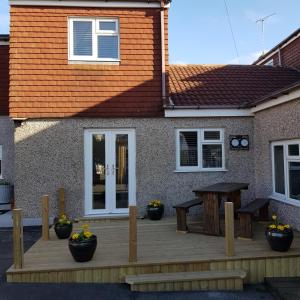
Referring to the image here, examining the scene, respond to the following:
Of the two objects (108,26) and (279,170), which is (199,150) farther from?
(108,26)

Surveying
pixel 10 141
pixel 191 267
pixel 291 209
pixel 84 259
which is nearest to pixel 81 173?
pixel 10 141

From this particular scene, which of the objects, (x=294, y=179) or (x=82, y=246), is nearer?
(x=82, y=246)

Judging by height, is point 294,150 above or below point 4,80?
below

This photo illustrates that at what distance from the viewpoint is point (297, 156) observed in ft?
22.5

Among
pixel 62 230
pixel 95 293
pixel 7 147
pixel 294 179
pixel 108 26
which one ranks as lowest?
pixel 95 293

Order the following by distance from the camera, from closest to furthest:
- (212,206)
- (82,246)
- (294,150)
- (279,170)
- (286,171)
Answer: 1. (82,246)
2. (212,206)
3. (294,150)
4. (286,171)
5. (279,170)

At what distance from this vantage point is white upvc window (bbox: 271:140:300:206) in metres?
6.98

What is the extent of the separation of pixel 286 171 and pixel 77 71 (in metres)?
5.44

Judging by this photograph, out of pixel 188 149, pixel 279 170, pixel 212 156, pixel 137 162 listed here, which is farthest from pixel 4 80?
pixel 279 170

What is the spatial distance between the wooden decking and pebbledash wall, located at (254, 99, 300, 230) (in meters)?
1.18

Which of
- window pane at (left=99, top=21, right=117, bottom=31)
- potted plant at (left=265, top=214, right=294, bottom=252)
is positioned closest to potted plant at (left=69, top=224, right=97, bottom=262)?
potted plant at (left=265, top=214, right=294, bottom=252)

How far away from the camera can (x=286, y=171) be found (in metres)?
7.30

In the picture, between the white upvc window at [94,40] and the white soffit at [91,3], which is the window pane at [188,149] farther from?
the white soffit at [91,3]

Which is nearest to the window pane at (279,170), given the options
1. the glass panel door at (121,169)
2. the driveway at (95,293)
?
the driveway at (95,293)
